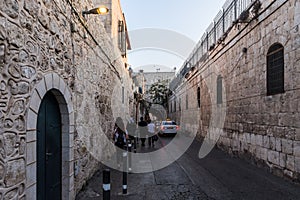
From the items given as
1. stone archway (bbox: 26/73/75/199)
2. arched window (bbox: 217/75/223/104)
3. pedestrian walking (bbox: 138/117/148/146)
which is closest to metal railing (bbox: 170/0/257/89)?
arched window (bbox: 217/75/223/104)

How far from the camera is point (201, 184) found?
6.22 meters

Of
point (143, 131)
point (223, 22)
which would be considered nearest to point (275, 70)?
point (223, 22)

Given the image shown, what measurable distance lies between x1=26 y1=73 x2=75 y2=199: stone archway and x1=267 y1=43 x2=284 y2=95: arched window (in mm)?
5387

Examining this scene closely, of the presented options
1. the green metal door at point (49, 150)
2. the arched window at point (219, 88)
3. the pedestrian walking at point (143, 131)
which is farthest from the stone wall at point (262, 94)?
the green metal door at point (49, 150)

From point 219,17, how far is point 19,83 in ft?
38.6

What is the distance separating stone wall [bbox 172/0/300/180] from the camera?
6137 millimetres

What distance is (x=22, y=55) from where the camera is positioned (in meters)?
2.87

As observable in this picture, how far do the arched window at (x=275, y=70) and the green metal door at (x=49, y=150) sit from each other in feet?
18.5

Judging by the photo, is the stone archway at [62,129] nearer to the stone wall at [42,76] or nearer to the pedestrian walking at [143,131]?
the stone wall at [42,76]

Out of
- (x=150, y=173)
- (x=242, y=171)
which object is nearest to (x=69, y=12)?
(x=150, y=173)

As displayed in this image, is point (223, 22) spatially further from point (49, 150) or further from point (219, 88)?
point (49, 150)

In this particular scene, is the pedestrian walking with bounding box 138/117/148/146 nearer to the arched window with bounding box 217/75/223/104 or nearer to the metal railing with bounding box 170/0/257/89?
the arched window with bounding box 217/75/223/104

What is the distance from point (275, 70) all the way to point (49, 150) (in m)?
6.16

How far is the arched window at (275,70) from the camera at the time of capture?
6.79 metres
